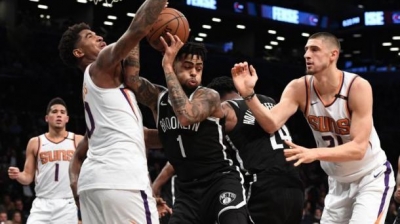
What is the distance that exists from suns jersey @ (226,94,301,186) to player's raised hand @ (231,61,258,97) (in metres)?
0.32

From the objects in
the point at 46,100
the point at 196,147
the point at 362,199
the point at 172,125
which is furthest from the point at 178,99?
the point at 46,100

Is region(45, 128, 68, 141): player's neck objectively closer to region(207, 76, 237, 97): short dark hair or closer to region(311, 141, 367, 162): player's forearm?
region(207, 76, 237, 97): short dark hair

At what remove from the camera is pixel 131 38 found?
15.4 ft

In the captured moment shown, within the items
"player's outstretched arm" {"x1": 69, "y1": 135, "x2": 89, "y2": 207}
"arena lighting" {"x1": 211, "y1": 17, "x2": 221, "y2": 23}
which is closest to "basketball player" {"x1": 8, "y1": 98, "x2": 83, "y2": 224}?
"player's outstretched arm" {"x1": 69, "y1": 135, "x2": 89, "y2": 207}

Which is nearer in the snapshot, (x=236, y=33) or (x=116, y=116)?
(x=116, y=116)

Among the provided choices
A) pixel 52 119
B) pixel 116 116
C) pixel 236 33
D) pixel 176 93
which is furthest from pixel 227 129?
pixel 236 33

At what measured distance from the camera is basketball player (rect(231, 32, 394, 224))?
5629 millimetres

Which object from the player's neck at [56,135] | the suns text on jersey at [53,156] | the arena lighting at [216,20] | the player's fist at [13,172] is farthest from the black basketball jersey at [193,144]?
the arena lighting at [216,20]

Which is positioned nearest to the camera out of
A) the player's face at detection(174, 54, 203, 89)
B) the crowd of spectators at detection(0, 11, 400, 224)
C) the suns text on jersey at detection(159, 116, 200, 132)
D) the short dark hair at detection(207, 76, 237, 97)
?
the suns text on jersey at detection(159, 116, 200, 132)

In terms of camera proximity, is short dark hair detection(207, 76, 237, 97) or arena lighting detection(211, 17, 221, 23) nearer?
short dark hair detection(207, 76, 237, 97)

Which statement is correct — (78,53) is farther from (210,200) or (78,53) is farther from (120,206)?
(210,200)

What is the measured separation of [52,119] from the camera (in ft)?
30.0

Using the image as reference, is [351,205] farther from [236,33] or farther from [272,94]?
[236,33]

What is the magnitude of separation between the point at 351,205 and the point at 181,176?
1.54 meters
